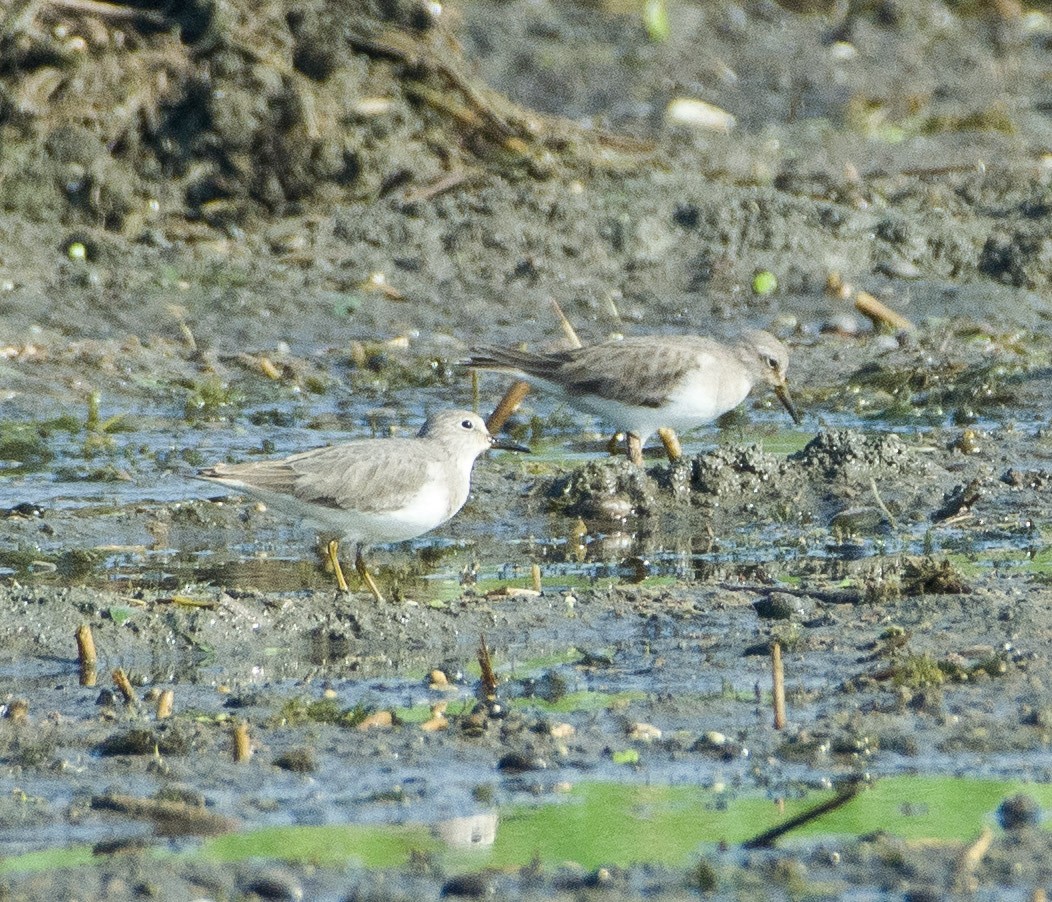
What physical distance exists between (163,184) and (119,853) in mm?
8940

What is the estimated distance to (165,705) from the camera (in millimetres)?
6512

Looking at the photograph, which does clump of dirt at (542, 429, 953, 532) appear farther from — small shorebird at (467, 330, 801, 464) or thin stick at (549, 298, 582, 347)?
thin stick at (549, 298, 582, 347)

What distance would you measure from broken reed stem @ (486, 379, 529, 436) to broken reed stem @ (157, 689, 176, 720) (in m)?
4.72

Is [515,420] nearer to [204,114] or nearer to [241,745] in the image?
[204,114]

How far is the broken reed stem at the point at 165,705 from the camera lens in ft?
21.3

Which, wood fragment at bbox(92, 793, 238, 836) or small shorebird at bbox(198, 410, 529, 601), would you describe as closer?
wood fragment at bbox(92, 793, 238, 836)

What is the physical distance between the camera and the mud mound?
13.3m

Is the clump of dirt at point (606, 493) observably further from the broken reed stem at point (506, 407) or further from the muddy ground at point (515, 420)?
the broken reed stem at point (506, 407)

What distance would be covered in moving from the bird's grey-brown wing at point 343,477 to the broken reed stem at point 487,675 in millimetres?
1717

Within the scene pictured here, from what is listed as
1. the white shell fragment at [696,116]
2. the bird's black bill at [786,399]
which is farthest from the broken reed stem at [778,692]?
the white shell fragment at [696,116]

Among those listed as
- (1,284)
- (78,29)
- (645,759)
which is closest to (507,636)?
(645,759)

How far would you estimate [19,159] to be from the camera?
13.2 metres

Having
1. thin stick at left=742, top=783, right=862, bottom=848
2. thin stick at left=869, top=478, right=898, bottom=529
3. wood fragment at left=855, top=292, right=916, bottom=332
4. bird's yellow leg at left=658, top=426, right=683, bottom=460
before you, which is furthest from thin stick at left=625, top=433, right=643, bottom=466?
thin stick at left=742, top=783, right=862, bottom=848

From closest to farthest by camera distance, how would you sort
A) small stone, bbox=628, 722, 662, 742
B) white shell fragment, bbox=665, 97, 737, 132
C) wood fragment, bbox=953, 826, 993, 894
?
1. wood fragment, bbox=953, 826, 993, 894
2. small stone, bbox=628, 722, 662, 742
3. white shell fragment, bbox=665, 97, 737, 132
